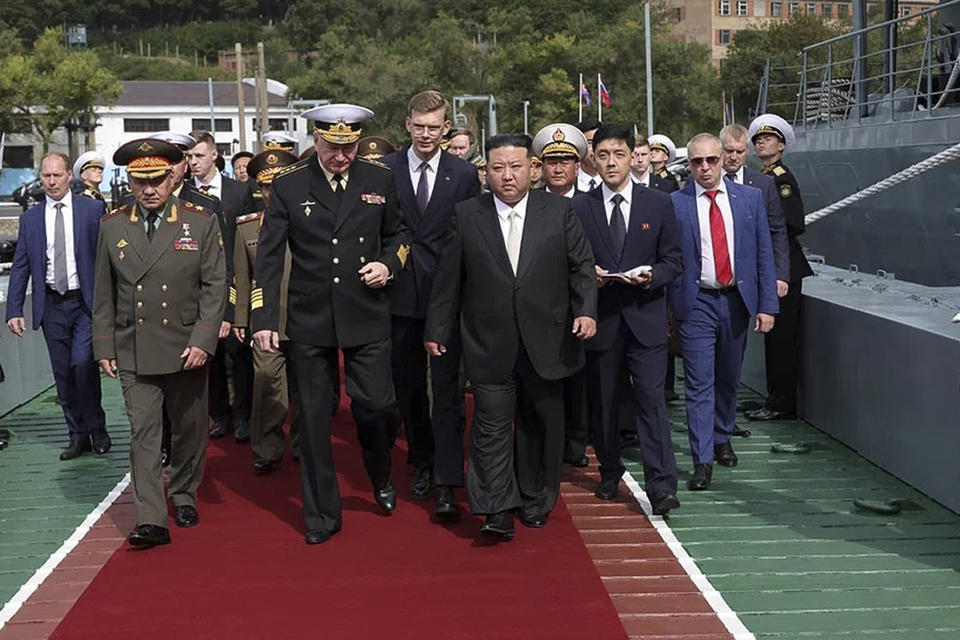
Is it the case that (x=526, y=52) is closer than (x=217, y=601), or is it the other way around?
(x=217, y=601)

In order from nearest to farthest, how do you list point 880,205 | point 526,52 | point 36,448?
point 36,448 → point 880,205 → point 526,52

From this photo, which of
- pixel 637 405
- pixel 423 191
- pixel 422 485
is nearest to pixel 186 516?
pixel 422 485

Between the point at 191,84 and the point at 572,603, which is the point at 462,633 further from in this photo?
the point at 191,84

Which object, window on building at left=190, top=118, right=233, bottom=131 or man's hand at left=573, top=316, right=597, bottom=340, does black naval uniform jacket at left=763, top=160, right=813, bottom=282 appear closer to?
man's hand at left=573, top=316, right=597, bottom=340

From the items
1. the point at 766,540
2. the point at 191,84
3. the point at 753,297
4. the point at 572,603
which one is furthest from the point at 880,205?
the point at 191,84

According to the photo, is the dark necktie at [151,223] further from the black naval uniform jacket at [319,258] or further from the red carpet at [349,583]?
the red carpet at [349,583]

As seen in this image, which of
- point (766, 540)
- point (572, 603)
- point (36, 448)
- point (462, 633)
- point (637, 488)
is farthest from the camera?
point (36, 448)

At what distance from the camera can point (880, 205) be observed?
14609mm

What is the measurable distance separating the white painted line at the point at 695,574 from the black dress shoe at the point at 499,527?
2.43 feet

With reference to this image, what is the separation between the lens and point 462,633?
4941mm

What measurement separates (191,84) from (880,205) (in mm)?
110514

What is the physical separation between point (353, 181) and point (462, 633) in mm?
2433

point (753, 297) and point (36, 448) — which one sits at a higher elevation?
point (753, 297)

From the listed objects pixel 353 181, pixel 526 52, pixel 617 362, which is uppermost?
pixel 526 52
